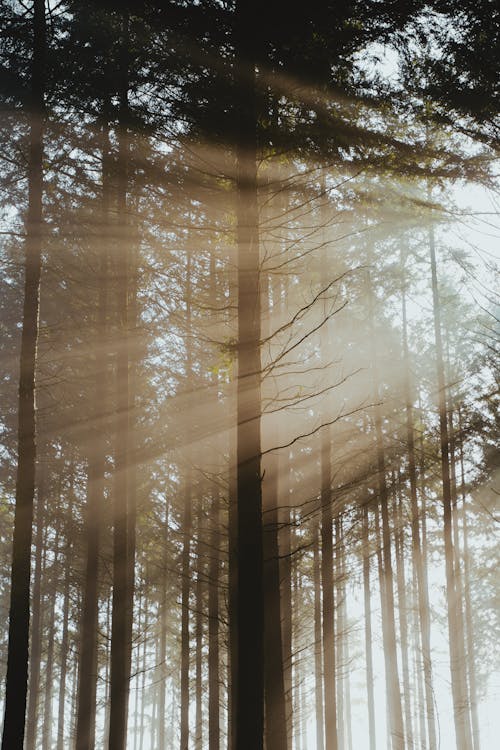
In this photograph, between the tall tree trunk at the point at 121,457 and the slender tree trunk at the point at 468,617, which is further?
the slender tree trunk at the point at 468,617

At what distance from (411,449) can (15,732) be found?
1171cm

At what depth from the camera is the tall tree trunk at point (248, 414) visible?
5414 millimetres

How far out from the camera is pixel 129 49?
8.14 m

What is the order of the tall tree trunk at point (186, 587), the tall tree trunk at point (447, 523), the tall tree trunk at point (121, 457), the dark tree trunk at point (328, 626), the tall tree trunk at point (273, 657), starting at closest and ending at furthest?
the tall tree trunk at point (273, 657)
the tall tree trunk at point (121, 457)
the dark tree trunk at point (328, 626)
the tall tree trunk at point (186, 587)
the tall tree trunk at point (447, 523)

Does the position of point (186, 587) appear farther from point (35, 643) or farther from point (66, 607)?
point (35, 643)

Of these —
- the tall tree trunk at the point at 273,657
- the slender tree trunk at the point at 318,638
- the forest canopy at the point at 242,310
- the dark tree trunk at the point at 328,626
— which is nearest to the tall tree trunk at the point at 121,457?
the forest canopy at the point at 242,310

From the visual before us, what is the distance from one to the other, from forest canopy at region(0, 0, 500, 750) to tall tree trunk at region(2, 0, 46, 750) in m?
0.04

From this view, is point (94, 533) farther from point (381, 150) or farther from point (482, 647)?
point (482, 647)

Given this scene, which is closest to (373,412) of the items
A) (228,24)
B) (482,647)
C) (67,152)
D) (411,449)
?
(411,449)

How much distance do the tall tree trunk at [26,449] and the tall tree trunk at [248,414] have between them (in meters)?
3.03

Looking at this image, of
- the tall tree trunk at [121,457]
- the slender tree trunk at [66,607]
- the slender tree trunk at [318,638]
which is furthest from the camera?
the slender tree trunk at [66,607]

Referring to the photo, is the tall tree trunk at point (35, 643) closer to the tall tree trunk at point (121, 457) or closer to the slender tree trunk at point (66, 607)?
the slender tree trunk at point (66, 607)

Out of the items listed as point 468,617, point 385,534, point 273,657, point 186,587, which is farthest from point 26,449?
point 468,617

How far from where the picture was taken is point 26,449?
7676 millimetres
